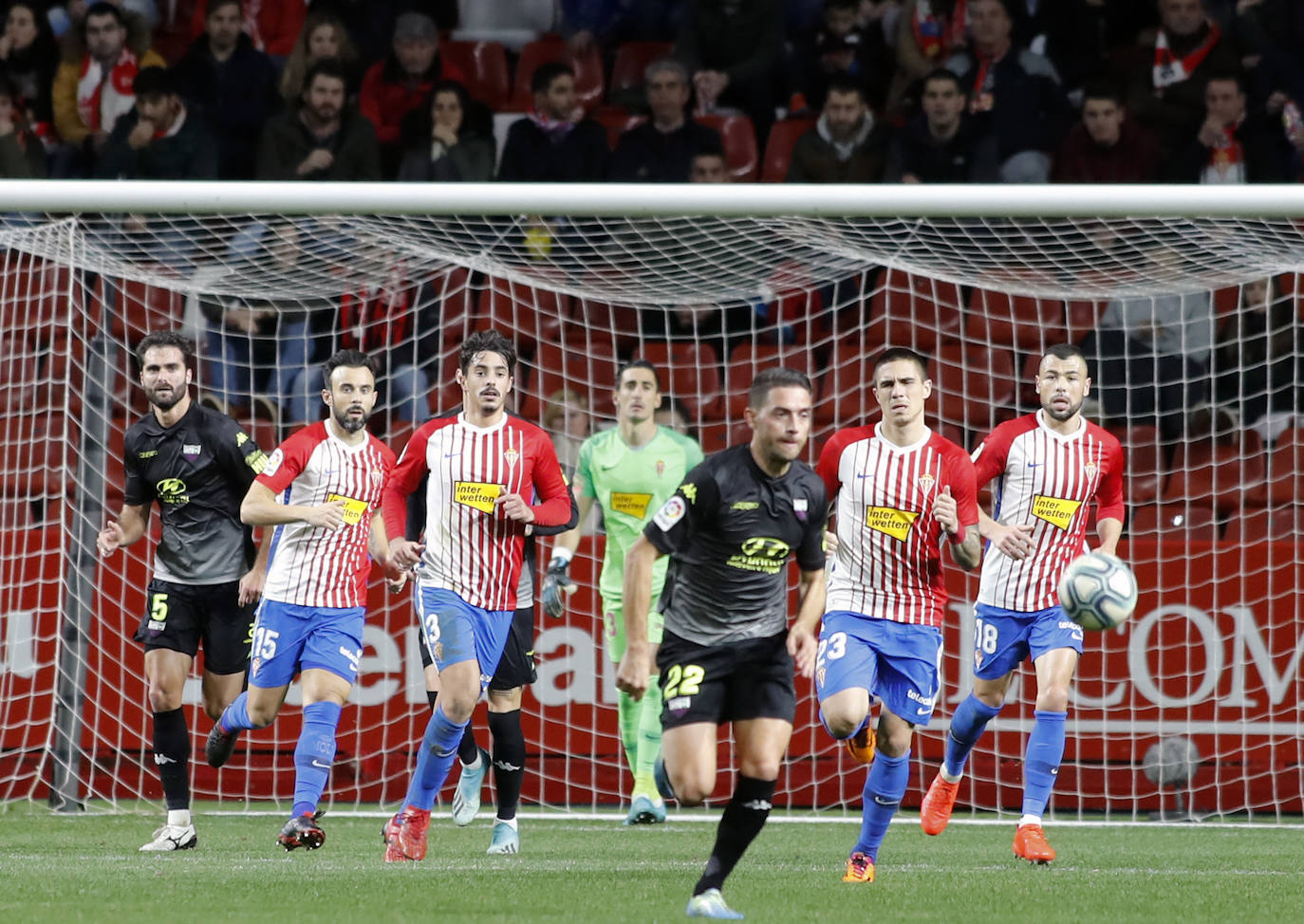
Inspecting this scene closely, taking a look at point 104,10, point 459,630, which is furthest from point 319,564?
point 104,10

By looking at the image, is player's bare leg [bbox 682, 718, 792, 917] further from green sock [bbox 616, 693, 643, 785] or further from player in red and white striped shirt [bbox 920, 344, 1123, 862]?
green sock [bbox 616, 693, 643, 785]

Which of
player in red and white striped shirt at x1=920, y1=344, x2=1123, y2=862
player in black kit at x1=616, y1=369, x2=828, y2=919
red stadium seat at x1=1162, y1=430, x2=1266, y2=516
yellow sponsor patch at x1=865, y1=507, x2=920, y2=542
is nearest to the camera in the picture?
player in black kit at x1=616, y1=369, x2=828, y2=919

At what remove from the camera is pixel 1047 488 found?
312 inches

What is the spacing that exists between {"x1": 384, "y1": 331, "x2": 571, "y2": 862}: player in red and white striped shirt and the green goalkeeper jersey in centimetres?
Result: 190

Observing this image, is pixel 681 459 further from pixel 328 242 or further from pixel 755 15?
pixel 755 15

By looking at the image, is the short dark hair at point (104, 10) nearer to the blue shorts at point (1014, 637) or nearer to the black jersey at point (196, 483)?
the black jersey at point (196, 483)

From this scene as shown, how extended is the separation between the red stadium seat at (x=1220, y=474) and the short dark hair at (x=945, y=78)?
3437 millimetres

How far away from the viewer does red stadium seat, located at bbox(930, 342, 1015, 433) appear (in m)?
10.7

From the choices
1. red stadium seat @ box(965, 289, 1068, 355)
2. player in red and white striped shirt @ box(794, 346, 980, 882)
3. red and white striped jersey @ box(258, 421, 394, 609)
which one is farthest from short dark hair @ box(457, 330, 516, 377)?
red stadium seat @ box(965, 289, 1068, 355)

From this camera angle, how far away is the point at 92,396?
33.5 feet

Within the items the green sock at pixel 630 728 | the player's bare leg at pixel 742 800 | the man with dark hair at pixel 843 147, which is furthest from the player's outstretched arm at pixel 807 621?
the man with dark hair at pixel 843 147

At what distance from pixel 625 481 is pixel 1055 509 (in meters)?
2.49

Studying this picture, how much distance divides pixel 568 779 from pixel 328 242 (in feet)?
11.5

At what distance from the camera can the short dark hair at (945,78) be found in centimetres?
1220
